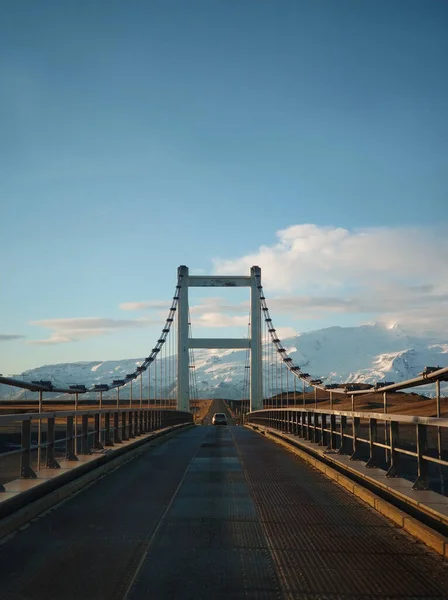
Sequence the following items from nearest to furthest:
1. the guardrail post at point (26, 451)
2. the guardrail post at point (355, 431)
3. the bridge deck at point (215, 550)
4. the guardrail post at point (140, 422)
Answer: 1. the bridge deck at point (215, 550)
2. the guardrail post at point (26, 451)
3. the guardrail post at point (355, 431)
4. the guardrail post at point (140, 422)

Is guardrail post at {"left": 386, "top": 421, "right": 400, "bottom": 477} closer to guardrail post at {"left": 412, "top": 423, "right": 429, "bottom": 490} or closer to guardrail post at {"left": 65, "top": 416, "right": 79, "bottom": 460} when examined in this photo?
guardrail post at {"left": 412, "top": 423, "right": 429, "bottom": 490}

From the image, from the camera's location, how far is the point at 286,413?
1073 inches

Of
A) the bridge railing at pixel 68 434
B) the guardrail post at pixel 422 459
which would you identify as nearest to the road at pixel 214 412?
the bridge railing at pixel 68 434

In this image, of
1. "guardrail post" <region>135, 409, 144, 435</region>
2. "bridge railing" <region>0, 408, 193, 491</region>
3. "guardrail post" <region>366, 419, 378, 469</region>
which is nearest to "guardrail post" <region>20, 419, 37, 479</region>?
"bridge railing" <region>0, 408, 193, 491</region>

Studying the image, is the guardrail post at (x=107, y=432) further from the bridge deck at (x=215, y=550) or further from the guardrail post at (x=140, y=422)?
the guardrail post at (x=140, y=422)

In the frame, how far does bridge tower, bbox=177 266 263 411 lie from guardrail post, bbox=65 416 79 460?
48040mm

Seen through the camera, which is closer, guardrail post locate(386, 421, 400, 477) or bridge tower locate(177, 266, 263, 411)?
guardrail post locate(386, 421, 400, 477)

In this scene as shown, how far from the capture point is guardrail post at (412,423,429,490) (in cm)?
896

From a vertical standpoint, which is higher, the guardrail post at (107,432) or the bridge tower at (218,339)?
the bridge tower at (218,339)

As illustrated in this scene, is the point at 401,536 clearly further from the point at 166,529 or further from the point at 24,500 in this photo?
the point at 24,500

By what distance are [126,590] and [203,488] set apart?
20.9ft

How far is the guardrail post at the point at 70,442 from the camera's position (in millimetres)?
12617

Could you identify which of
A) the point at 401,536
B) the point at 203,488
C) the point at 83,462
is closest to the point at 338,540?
the point at 401,536

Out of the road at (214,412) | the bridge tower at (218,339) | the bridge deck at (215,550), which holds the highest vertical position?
the bridge tower at (218,339)
